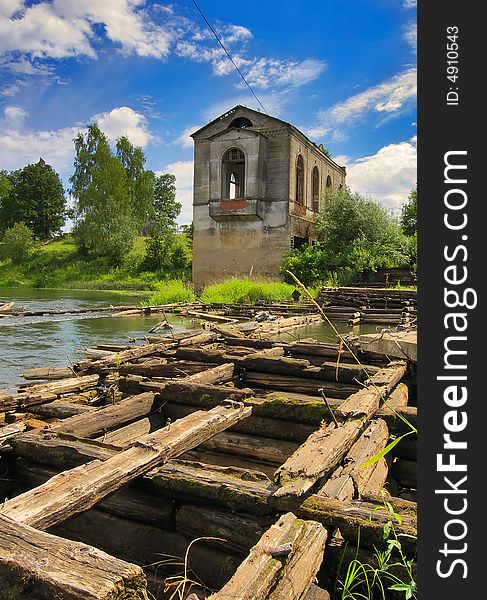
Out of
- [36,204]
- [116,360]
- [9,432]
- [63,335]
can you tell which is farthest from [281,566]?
[36,204]

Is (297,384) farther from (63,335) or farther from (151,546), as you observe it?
(63,335)

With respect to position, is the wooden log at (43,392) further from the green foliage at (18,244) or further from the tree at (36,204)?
the tree at (36,204)

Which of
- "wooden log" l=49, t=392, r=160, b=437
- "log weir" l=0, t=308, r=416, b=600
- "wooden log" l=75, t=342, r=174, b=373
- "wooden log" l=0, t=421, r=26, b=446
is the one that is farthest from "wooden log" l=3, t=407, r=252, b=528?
"wooden log" l=75, t=342, r=174, b=373

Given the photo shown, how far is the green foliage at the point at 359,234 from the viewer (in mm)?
27031

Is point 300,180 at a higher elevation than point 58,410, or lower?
higher

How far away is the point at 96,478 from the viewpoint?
2920 mm

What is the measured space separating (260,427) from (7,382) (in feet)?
18.5

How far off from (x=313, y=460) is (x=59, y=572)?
1.73m

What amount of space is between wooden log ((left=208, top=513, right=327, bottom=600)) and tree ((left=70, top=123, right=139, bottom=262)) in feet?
171

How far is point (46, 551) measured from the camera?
2094 mm

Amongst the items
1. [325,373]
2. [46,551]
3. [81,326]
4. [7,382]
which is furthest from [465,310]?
[81,326]

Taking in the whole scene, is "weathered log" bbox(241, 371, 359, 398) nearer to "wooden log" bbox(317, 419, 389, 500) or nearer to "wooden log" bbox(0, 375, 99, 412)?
"wooden log" bbox(317, 419, 389, 500)

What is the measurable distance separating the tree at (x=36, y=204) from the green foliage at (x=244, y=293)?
52559mm

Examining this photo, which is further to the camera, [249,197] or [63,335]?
[249,197]
